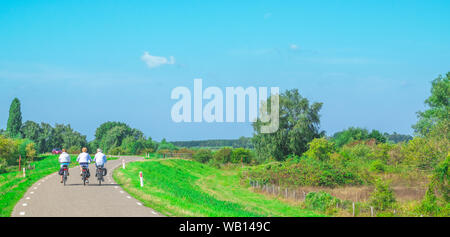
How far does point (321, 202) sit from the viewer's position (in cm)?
3084

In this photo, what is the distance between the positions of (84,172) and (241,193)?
20.2 meters

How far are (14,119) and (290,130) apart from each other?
2722 inches

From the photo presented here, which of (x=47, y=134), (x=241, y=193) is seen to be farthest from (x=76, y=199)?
(x=47, y=134)

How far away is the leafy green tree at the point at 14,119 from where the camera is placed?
105156 mm

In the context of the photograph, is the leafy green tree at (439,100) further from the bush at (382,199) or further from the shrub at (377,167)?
the bush at (382,199)

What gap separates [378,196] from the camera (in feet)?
91.0

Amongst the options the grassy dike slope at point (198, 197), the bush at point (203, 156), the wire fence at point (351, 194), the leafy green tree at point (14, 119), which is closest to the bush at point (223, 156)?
the bush at point (203, 156)

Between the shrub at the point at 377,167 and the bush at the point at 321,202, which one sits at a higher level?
the shrub at the point at 377,167

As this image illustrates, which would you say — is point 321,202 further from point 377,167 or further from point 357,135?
point 357,135

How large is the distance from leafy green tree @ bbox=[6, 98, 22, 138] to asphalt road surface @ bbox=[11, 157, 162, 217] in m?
91.3

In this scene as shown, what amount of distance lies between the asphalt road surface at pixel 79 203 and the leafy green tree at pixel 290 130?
5093 centimetres

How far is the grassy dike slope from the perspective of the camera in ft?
58.5
